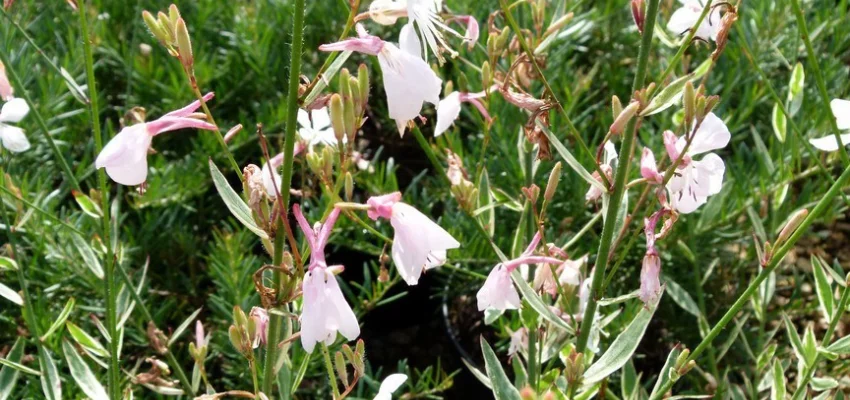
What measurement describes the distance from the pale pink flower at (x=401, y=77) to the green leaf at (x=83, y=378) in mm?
679

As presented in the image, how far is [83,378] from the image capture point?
1249mm

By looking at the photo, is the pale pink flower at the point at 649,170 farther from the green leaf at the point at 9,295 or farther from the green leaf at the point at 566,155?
the green leaf at the point at 9,295

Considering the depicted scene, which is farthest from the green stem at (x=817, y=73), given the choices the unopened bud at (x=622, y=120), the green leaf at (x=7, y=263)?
the green leaf at (x=7, y=263)

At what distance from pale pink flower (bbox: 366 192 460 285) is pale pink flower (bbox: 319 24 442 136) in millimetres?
72

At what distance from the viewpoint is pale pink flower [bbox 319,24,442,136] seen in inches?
31.0

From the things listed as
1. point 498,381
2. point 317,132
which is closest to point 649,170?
point 498,381

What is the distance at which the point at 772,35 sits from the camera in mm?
2080

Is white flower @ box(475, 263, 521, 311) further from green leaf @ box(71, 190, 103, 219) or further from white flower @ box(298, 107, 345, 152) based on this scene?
green leaf @ box(71, 190, 103, 219)

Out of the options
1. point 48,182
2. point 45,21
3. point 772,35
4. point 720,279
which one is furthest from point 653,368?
point 45,21

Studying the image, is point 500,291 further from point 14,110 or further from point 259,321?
point 14,110

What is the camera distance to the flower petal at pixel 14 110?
46.6 inches

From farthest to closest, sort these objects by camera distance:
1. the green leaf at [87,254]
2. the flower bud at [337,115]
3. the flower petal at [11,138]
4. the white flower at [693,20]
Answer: the green leaf at [87,254]
the flower petal at [11,138]
the white flower at [693,20]
the flower bud at [337,115]

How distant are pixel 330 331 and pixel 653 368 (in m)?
1.53

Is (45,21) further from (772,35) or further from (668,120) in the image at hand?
(772,35)
